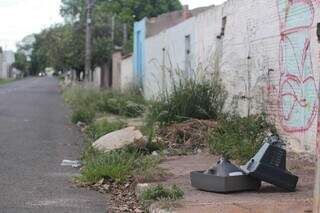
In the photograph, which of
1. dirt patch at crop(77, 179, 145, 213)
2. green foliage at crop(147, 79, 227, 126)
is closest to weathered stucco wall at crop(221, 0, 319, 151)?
green foliage at crop(147, 79, 227, 126)

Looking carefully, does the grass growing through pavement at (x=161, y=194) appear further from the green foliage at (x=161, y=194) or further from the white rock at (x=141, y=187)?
the white rock at (x=141, y=187)

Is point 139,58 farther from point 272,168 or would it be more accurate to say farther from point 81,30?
point 272,168

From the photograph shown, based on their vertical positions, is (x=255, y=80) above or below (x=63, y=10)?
below

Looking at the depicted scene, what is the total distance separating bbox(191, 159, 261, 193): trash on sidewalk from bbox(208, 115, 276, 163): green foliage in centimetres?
211

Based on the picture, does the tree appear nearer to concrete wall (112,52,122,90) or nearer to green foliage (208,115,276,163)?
concrete wall (112,52,122,90)

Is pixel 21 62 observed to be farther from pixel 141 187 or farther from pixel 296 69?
pixel 141 187

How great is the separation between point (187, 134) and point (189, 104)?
1.28 meters

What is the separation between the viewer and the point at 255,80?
12.1 m

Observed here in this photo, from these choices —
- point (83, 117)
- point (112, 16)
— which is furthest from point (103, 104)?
point (112, 16)

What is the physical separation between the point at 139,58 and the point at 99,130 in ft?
45.8

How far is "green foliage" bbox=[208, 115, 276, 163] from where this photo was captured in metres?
9.99

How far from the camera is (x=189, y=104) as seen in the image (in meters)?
13.3

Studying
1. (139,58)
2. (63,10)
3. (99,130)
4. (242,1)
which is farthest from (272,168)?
(63,10)

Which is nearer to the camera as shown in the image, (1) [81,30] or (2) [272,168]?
(2) [272,168]
